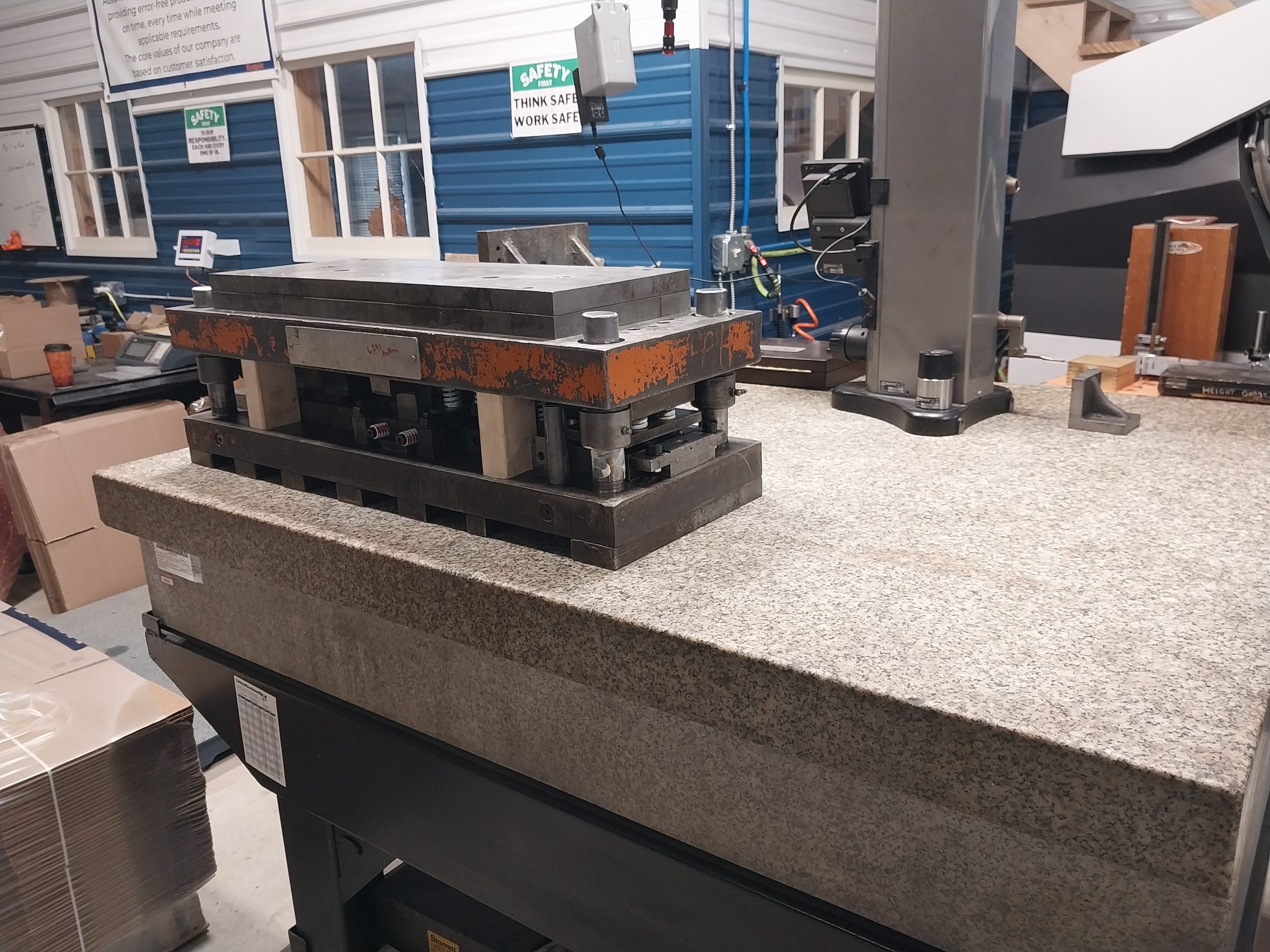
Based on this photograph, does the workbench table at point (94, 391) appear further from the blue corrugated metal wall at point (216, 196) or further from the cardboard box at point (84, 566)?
the blue corrugated metal wall at point (216, 196)

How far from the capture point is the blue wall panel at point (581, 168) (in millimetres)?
2855

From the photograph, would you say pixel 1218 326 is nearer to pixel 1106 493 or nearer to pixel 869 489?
pixel 1106 493

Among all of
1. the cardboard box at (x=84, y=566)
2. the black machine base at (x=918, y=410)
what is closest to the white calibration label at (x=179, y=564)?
the black machine base at (x=918, y=410)

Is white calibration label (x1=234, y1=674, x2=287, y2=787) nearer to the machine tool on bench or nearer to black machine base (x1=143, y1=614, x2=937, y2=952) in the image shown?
black machine base (x1=143, y1=614, x2=937, y2=952)

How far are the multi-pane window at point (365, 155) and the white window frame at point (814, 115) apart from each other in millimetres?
1310

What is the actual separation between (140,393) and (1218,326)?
3134 millimetres

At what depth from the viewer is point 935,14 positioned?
115cm

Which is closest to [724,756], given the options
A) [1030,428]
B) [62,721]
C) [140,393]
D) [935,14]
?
[1030,428]

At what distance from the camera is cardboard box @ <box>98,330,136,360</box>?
3494 mm

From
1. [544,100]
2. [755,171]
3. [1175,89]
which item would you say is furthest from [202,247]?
[1175,89]

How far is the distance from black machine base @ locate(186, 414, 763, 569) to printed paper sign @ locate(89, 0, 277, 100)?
3.39 m

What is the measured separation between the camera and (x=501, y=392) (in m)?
0.78

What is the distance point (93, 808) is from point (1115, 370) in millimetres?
1843

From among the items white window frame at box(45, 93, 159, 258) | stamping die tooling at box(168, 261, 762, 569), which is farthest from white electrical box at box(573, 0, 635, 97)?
white window frame at box(45, 93, 159, 258)
